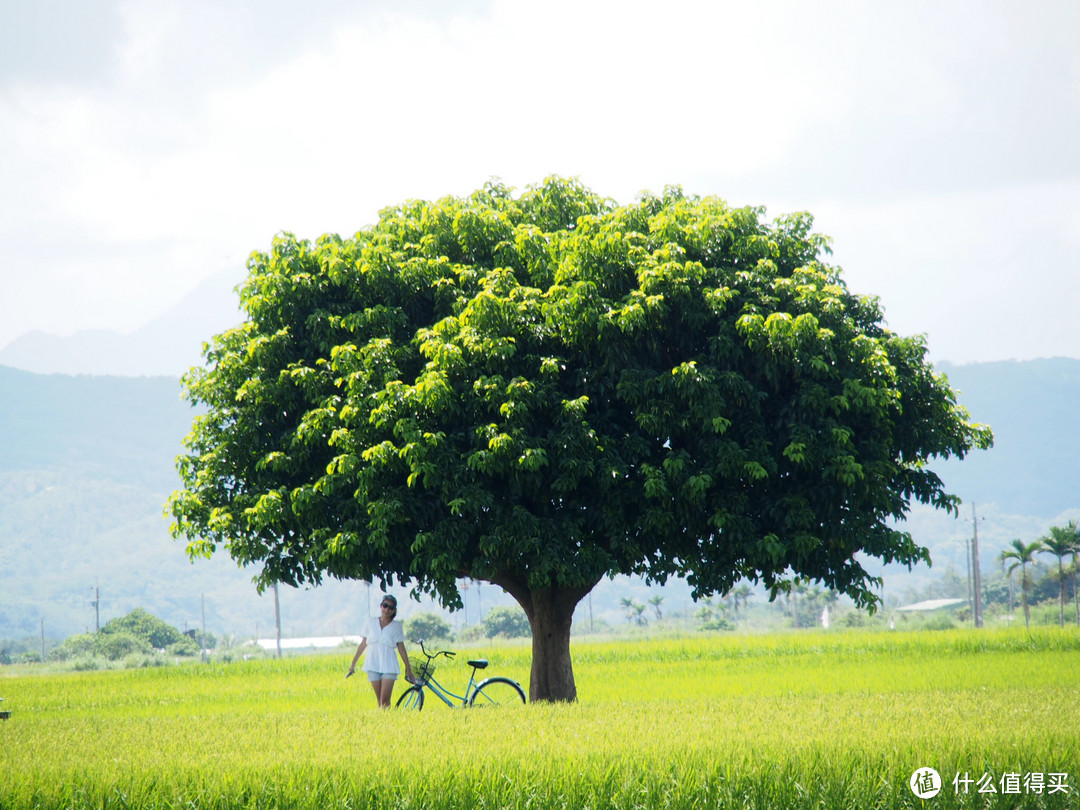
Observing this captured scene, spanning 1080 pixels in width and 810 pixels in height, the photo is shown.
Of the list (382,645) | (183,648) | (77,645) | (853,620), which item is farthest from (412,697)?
(77,645)

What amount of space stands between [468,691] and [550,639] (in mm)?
2967

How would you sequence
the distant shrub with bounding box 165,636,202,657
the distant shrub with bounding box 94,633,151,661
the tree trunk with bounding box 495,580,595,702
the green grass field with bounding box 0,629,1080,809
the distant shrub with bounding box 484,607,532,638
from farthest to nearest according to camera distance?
the distant shrub with bounding box 484,607,532,638 → the distant shrub with bounding box 165,636,202,657 → the distant shrub with bounding box 94,633,151,661 → the tree trunk with bounding box 495,580,595,702 → the green grass field with bounding box 0,629,1080,809

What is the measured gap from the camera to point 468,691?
18.2 metres

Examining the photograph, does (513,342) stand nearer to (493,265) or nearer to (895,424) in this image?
(493,265)

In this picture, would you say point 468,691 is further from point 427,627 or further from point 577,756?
point 427,627

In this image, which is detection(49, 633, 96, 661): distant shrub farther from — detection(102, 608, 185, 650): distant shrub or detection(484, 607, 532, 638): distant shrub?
detection(484, 607, 532, 638): distant shrub

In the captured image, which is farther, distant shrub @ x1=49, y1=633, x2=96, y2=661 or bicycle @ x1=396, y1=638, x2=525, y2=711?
distant shrub @ x1=49, y1=633, x2=96, y2=661

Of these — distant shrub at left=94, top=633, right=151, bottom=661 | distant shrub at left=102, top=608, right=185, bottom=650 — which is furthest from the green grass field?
distant shrub at left=102, top=608, right=185, bottom=650

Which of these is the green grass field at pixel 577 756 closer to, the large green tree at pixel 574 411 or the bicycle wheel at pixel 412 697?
the bicycle wheel at pixel 412 697

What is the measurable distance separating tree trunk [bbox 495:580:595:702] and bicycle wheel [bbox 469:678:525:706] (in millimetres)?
1688

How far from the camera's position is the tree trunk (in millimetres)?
20656

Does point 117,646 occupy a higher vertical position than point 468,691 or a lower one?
lower

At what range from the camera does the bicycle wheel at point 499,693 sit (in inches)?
723

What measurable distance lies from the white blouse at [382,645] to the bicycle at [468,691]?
503 mm
